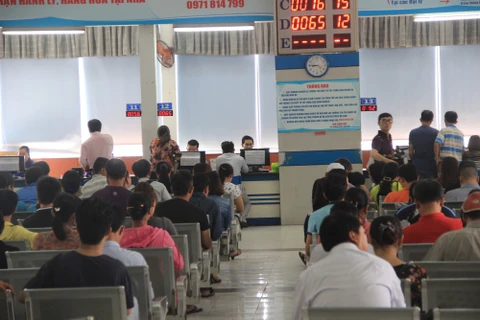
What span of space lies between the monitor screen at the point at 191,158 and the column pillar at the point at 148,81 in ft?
2.83

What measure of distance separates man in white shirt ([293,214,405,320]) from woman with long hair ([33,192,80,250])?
6.20 feet

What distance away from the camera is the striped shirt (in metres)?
9.44

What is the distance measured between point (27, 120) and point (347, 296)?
576 inches

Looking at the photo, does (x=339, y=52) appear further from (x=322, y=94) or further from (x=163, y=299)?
(x=163, y=299)

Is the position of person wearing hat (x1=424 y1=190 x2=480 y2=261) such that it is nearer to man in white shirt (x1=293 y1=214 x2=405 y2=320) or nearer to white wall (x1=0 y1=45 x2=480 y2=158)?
man in white shirt (x1=293 y1=214 x2=405 y2=320)

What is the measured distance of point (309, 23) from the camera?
10.2 m

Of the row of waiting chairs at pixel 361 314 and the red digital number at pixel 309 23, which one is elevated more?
the red digital number at pixel 309 23

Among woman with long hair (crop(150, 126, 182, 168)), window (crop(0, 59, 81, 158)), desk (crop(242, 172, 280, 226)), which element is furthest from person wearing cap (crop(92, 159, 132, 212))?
window (crop(0, 59, 81, 158))

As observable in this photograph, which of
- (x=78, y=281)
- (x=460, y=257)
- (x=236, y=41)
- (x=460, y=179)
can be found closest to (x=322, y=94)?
(x=460, y=179)

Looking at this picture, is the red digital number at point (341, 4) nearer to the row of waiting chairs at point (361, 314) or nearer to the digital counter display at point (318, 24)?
the digital counter display at point (318, 24)

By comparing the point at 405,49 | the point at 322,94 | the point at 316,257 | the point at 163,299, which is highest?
the point at 405,49

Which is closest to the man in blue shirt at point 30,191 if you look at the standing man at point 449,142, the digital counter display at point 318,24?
the digital counter display at point 318,24

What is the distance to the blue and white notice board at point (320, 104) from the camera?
415 inches

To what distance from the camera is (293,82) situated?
10.6m
